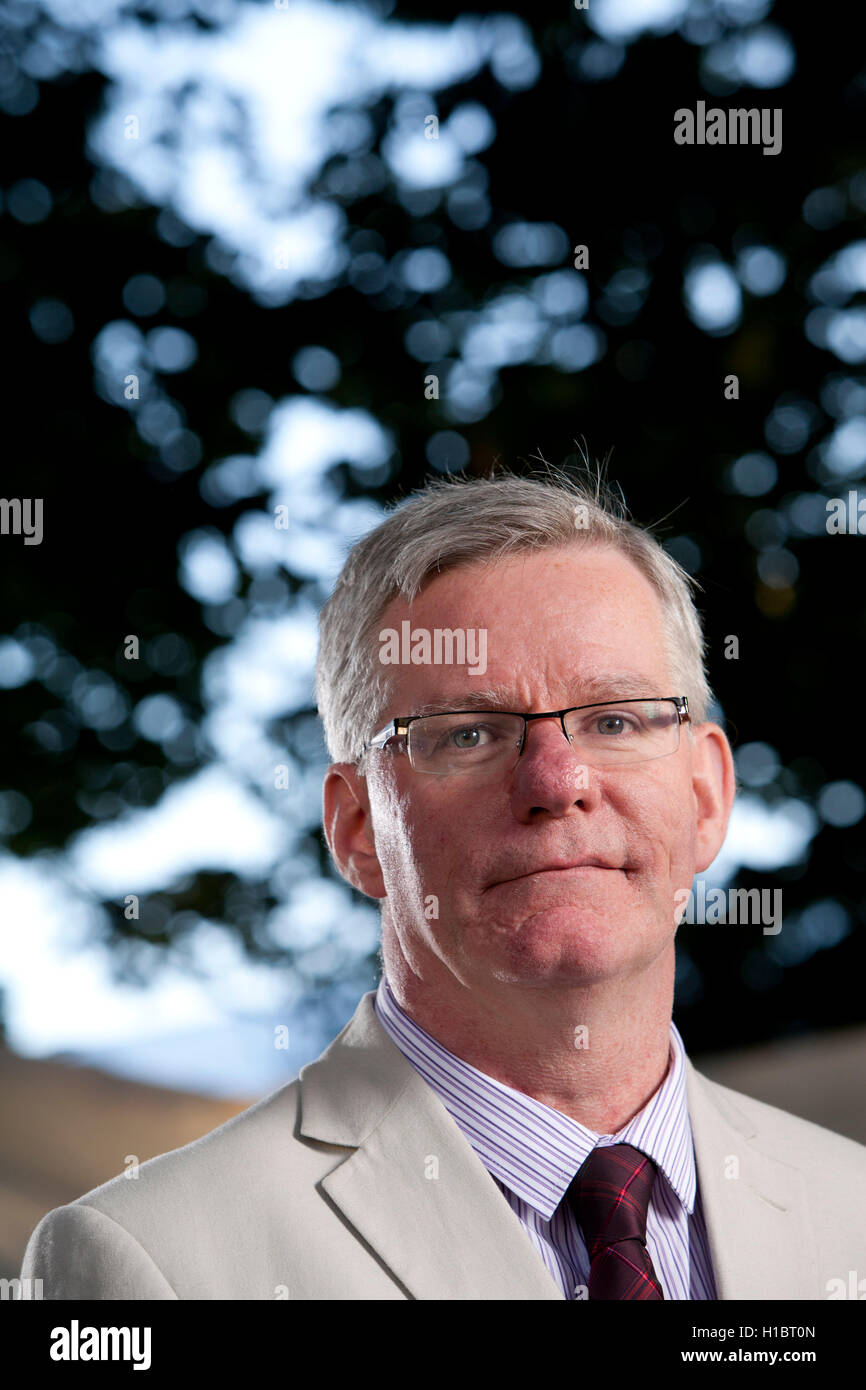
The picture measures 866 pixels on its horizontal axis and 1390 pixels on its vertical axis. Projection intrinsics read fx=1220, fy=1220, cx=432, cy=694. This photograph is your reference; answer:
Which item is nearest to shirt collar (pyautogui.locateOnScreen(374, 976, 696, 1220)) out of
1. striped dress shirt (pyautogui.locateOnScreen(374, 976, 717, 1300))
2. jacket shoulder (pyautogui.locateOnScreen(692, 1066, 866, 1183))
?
striped dress shirt (pyautogui.locateOnScreen(374, 976, 717, 1300))

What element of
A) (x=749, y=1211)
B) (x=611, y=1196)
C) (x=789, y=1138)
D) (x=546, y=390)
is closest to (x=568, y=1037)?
(x=611, y=1196)

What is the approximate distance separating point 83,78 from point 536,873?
3209 mm

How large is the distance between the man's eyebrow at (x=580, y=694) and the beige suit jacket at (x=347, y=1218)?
0.58 m

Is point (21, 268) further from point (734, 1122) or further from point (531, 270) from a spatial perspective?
point (734, 1122)

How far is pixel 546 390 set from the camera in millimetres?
3676

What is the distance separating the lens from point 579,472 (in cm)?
361

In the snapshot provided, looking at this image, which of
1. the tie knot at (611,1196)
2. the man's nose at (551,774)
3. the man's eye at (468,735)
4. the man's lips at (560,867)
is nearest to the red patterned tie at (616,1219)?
the tie knot at (611,1196)

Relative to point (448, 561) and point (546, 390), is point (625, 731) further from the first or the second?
point (546, 390)

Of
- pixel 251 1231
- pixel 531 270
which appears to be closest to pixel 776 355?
pixel 531 270

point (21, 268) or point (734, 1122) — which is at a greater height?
point (21, 268)

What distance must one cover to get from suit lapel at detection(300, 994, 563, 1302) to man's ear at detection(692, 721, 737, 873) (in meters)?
0.65

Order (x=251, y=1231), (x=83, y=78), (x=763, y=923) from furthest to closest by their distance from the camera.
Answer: (x=83, y=78), (x=763, y=923), (x=251, y=1231)

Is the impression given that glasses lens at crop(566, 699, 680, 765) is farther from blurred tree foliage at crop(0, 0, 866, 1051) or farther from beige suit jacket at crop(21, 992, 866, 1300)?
blurred tree foliage at crop(0, 0, 866, 1051)

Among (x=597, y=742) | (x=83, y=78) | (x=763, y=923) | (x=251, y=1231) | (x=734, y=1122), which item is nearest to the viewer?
(x=251, y=1231)
